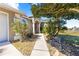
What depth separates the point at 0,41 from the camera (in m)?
5.44

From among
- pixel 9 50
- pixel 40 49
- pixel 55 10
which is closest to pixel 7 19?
pixel 9 50

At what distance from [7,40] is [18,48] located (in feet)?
1.39

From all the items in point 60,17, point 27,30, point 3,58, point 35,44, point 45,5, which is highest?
point 45,5

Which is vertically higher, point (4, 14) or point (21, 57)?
point (4, 14)

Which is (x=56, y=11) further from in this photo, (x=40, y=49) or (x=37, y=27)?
(x=40, y=49)

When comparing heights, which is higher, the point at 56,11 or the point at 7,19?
the point at 56,11

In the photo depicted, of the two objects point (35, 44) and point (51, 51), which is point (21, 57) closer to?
point (35, 44)

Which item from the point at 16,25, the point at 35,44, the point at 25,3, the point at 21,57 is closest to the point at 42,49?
the point at 35,44

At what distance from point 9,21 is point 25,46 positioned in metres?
0.91

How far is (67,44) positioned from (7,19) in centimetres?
200

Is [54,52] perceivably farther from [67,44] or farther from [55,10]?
[55,10]

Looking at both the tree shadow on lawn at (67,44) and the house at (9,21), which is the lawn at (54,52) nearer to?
the tree shadow on lawn at (67,44)

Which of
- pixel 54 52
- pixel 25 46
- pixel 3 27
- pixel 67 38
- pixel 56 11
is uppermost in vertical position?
pixel 56 11

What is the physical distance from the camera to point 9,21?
5441mm
